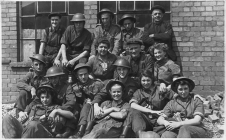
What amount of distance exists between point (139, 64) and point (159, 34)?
105 centimetres

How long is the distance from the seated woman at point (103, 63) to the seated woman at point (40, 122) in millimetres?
1057

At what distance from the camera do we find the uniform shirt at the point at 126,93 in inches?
222

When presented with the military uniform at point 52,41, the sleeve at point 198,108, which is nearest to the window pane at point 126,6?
the military uniform at point 52,41

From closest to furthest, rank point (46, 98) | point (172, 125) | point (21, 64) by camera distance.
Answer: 1. point (172, 125)
2. point (46, 98)
3. point (21, 64)

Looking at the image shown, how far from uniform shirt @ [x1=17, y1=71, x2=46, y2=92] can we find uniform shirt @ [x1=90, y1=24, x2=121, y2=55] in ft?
3.76

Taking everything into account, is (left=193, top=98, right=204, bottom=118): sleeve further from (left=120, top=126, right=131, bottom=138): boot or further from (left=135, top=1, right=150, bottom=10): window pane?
(left=135, top=1, right=150, bottom=10): window pane

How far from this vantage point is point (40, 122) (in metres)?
5.18

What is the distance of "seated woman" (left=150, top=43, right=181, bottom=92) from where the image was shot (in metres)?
5.96

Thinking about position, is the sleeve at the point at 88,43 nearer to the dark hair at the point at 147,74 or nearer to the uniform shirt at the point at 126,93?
the uniform shirt at the point at 126,93

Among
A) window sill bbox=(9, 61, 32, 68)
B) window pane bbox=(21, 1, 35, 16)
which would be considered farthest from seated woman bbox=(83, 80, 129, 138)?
window pane bbox=(21, 1, 35, 16)

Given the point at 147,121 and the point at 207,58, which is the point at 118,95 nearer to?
the point at 147,121

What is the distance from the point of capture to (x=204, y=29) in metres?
7.33

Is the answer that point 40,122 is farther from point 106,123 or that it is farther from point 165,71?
point 165,71

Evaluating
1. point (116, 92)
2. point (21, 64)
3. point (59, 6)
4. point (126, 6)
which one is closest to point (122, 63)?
point (116, 92)
